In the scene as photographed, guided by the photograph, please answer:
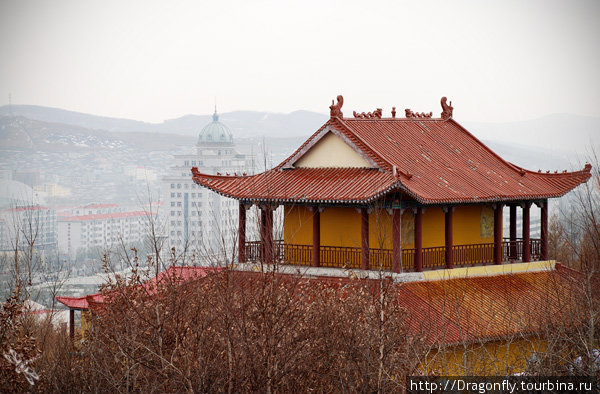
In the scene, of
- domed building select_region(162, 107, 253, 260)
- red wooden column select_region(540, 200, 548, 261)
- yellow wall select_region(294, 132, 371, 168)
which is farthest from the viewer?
domed building select_region(162, 107, 253, 260)

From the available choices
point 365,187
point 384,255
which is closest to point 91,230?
point 384,255

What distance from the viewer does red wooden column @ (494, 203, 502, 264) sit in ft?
95.4

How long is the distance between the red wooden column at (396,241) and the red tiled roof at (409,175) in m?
0.85

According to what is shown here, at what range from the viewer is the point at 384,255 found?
1052 inches

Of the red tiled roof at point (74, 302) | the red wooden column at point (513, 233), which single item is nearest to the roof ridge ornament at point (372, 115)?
the red wooden column at point (513, 233)

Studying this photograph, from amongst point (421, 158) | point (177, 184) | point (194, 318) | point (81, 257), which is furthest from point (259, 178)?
point (177, 184)

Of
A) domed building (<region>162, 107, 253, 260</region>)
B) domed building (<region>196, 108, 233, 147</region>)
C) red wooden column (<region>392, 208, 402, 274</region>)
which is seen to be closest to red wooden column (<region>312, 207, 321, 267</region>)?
red wooden column (<region>392, 208, 402, 274</region>)

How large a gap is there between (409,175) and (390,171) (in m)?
0.78

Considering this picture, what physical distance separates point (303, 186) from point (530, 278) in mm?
7771

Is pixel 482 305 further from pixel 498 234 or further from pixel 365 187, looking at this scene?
pixel 365 187

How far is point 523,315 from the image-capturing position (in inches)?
1035

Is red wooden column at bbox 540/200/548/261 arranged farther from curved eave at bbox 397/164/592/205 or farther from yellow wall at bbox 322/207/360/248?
yellow wall at bbox 322/207/360/248

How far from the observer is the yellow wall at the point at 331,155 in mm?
27719

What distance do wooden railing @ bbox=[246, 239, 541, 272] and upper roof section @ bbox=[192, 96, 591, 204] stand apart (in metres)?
1.64
